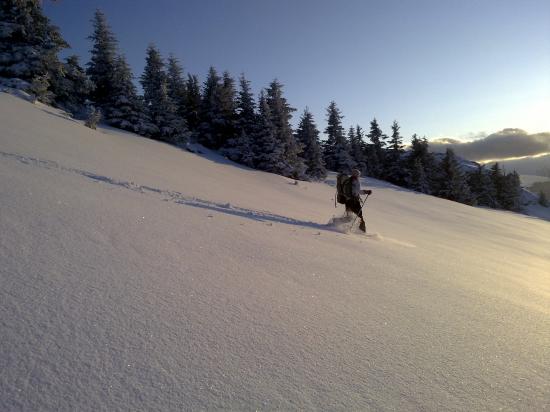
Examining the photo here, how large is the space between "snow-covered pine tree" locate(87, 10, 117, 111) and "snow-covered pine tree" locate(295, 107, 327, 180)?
1868 centimetres

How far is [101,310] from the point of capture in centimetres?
250

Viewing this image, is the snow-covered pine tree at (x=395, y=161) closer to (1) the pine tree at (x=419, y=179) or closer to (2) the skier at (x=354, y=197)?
(1) the pine tree at (x=419, y=179)

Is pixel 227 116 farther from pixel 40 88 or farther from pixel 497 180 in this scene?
pixel 497 180

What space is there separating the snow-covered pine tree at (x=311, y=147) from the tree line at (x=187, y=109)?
11cm

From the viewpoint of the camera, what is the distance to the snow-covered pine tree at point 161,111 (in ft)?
101

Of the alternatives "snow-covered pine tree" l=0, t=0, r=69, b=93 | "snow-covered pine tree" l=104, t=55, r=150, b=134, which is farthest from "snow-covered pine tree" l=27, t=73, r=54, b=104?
"snow-covered pine tree" l=104, t=55, r=150, b=134

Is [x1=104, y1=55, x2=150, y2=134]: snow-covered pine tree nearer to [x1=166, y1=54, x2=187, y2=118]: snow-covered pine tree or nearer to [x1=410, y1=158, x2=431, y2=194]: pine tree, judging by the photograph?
[x1=166, y1=54, x2=187, y2=118]: snow-covered pine tree

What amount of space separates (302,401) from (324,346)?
0.65 metres

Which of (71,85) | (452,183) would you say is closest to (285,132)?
(71,85)

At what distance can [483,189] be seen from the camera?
59.1 m

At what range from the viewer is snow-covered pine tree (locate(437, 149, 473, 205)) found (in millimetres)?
50906

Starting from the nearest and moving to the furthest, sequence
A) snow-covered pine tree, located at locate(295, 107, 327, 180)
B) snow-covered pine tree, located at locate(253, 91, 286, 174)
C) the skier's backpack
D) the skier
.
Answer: the skier
the skier's backpack
snow-covered pine tree, located at locate(253, 91, 286, 174)
snow-covered pine tree, located at locate(295, 107, 327, 180)

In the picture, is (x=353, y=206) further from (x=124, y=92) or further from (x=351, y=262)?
(x=124, y=92)

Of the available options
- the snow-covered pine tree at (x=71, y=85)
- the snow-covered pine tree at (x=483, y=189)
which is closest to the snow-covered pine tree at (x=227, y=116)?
the snow-covered pine tree at (x=71, y=85)
